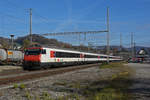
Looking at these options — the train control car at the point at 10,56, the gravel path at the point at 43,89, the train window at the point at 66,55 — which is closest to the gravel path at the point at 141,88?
the gravel path at the point at 43,89

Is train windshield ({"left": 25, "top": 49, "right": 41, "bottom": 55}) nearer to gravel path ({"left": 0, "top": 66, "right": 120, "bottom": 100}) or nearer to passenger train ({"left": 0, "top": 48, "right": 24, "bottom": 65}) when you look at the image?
passenger train ({"left": 0, "top": 48, "right": 24, "bottom": 65})

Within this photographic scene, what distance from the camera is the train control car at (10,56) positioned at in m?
35.0

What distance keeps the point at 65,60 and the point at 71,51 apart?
356cm

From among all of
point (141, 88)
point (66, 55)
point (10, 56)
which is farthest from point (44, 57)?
point (141, 88)

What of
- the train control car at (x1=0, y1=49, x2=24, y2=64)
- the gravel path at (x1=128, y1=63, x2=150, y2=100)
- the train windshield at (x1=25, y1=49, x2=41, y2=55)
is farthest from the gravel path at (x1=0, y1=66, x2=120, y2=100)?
the train control car at (x1=0, y1=49, x2=24, y2=64)

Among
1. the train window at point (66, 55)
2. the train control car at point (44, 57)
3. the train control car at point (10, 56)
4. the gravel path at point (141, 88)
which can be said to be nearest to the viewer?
the gravel path at point (141, 88)

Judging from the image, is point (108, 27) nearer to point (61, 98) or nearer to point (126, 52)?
point (61, 98)

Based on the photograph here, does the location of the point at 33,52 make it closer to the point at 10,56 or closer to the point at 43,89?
the point at 10,56

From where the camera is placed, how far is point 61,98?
24.8 ft

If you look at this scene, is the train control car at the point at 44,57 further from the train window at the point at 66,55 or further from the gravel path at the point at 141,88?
the gravel path at the point at 141,88

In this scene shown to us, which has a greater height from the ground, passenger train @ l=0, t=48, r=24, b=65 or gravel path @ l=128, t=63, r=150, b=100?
passenger train @ l=0, t=48, r=24, b=65

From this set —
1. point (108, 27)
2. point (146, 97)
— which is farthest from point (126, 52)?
point (146, 97)

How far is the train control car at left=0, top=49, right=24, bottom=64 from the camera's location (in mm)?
35031

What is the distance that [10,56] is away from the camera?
37000 mm
